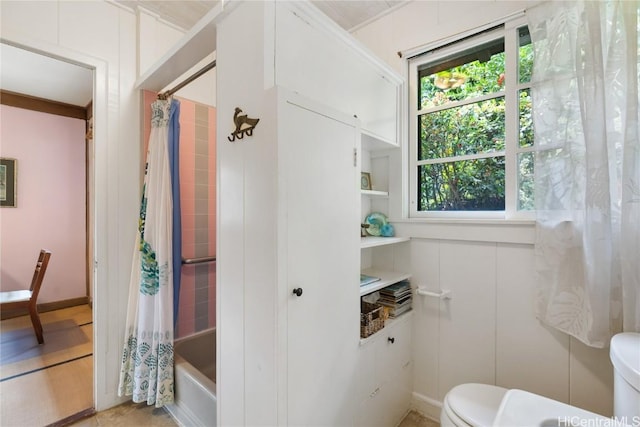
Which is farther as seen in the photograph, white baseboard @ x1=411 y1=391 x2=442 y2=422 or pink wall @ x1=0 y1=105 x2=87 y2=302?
pink wall @ x1=0 y1=105 x2=87 y2=302

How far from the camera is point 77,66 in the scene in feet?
7.80

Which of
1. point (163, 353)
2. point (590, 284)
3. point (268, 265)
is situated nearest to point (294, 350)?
point (268, 265)

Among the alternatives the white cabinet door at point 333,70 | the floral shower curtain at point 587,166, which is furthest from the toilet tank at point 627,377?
the white cabinet door at point 333,70

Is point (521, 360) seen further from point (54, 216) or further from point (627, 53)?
point (54, 216)

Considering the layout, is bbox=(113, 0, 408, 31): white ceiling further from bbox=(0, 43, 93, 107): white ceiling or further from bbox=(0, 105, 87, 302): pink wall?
bbox=(0, 105, 87, 302): pink wall

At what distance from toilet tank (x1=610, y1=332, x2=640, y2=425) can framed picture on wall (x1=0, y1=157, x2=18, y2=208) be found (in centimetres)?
499

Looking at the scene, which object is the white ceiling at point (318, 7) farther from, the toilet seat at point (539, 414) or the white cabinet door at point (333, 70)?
the toilet seat at point (539, 414)

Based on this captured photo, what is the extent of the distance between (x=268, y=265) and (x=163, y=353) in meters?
1.15

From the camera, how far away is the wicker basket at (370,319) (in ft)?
4.69

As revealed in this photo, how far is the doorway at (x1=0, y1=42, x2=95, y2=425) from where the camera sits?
8.09ft

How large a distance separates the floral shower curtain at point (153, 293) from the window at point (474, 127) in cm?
160

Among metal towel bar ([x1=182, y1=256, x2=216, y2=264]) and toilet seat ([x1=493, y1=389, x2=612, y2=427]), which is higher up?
metal towel bar ([x1=182, y1=256, x2=216, y2=264])

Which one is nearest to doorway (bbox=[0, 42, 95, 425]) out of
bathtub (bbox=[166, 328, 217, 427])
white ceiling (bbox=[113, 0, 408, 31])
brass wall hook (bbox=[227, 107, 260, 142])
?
bathtub (bbox=[166, 328, 217, 427])

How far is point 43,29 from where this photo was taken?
155cm
